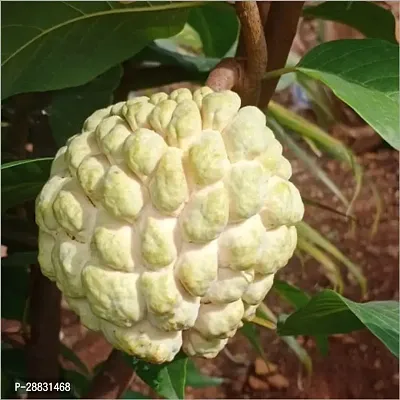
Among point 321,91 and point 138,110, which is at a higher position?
point 138,110

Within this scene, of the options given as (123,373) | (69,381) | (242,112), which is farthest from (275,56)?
(69,381)

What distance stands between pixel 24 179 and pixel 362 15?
58 centimetres

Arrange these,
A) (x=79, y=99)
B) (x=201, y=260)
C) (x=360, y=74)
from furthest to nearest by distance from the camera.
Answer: (x=79, y=99), (x=360, y=74), (x=201, y=260)

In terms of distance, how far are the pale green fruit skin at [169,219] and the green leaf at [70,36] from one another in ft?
0.81

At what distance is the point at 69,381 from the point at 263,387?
844 millimetres

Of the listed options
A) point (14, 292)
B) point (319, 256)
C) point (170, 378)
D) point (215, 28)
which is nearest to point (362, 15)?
point (215, 28)

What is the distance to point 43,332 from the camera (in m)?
1.29

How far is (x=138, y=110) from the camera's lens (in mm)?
746

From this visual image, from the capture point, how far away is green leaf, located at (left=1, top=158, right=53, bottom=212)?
88cm

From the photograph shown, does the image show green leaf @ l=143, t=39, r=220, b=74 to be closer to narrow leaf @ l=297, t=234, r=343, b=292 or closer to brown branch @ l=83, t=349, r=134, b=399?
brown branch @ l=83, t=349, r=134, b=399

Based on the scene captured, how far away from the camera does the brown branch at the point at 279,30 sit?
0.94m

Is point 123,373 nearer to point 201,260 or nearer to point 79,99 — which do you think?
point 79,99

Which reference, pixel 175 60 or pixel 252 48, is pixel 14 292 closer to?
pixel 175 60

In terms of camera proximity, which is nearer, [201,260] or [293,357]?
[201,260]
